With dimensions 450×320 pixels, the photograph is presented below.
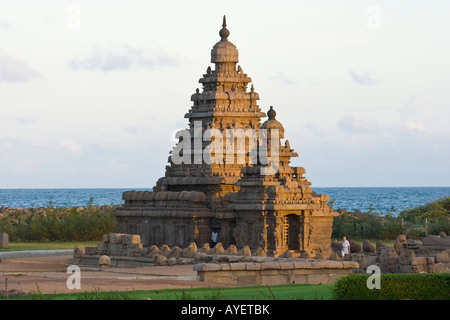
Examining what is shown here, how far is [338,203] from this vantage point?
142m

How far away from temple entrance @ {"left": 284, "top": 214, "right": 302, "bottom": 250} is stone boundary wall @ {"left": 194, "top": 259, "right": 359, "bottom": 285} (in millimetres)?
12379

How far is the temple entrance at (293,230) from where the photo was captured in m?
42.2

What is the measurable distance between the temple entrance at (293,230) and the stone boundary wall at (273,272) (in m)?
12.4

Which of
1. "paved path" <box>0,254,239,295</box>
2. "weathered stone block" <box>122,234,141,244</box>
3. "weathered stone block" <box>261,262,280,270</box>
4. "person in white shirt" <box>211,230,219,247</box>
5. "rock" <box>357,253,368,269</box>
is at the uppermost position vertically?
"person in white shirt" <box>211,230,219,247</box>

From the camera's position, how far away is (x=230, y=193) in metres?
44.2

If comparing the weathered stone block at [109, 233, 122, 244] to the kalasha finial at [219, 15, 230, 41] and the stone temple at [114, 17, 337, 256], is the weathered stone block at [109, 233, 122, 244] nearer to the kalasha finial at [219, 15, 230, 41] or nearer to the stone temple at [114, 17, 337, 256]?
the stone temple at [114, 17, 337, 256]

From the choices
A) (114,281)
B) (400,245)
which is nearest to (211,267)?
(114,281)

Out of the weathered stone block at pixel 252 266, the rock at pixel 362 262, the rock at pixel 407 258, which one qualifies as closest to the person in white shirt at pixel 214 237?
the rock at pixel 362 262

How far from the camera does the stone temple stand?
41.4 m

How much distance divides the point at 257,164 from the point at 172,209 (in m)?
4.57

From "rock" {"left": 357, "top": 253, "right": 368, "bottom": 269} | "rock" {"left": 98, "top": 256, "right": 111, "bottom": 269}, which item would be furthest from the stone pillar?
"rock" {"left": 357, "top": 253, "right": 368, "bottom": 269}

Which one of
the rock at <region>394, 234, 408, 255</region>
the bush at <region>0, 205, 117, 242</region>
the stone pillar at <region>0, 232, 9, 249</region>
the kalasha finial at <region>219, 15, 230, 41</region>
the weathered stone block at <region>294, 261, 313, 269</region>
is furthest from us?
the bush at <region>0, 205, 117, 242</region>

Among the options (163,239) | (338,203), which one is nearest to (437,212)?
(163,239)
